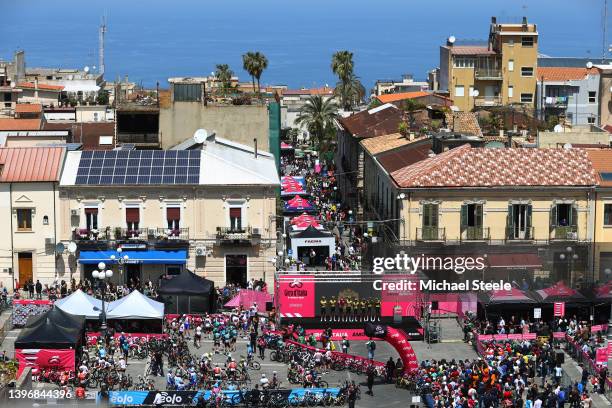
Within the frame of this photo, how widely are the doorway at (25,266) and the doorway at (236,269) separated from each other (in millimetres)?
9770

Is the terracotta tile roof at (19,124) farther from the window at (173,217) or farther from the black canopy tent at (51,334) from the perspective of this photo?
the black canopy tent at (51,334)

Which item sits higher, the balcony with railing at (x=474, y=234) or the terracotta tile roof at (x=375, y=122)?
the terracotta tile roof at (x=375, y=122)

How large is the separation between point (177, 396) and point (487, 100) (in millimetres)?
69996

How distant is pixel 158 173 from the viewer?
2623 inches

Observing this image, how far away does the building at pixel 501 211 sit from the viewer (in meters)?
62.2

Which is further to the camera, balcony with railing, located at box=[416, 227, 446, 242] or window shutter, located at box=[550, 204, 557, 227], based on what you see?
window shutter, located at box=[550, 204, 557, 227]

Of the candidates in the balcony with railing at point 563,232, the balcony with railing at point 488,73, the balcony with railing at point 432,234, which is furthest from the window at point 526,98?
the balcony with railing at point 432,234

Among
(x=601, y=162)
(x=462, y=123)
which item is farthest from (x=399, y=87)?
(x=601, y=162)

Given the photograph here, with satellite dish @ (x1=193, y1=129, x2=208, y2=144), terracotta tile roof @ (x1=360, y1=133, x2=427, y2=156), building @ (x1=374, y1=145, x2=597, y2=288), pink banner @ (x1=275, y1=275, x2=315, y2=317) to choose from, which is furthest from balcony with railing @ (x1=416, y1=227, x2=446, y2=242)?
satellite dish @ (x1=193, y1=129, x2=208, y2=144)

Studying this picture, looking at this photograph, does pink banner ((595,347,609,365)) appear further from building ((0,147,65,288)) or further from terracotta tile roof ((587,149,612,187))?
building ((0,147,65,288))

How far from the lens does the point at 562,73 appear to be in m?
113

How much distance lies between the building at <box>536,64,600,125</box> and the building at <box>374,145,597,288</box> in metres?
30.8

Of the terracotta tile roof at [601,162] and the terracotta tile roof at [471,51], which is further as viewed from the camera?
the terracotta tile roof at [471,51]

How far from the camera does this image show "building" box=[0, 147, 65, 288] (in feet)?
217
